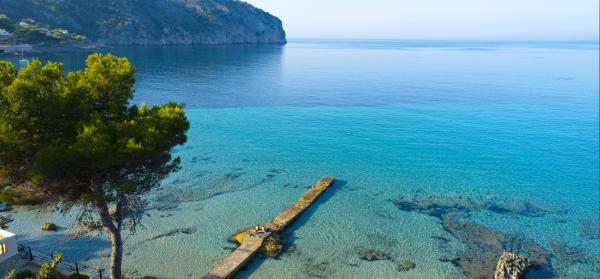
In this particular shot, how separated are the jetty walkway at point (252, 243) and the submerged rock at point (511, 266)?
14804mm

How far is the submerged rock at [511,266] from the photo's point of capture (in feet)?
82.3

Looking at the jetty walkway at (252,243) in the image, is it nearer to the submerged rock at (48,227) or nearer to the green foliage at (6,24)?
the submerged rock at (48,227)

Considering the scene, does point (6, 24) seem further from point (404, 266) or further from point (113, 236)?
point (404, 266)

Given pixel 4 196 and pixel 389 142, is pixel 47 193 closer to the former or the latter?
pixel 4 196

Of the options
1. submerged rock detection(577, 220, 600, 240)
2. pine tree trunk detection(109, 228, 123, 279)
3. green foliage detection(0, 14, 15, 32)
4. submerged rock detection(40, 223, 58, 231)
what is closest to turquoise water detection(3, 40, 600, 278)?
submerged rock detection(577, 220, 600, 240)

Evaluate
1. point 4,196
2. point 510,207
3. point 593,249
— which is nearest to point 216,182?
point 4,196

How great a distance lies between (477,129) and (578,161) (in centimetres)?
1500

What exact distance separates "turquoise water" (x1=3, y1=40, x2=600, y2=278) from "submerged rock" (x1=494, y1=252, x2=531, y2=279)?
2139 millimetres

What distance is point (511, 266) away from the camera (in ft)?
83.9

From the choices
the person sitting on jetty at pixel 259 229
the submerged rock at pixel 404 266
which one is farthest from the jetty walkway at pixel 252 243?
the submerged rock at pixel 404 266

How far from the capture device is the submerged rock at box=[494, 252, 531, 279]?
25.1 metres

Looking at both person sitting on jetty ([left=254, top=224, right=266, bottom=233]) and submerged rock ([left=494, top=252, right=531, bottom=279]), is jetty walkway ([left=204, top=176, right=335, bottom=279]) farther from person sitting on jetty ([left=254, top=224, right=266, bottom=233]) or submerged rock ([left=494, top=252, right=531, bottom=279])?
submerged rock ([left=494, top=252, right=531, bottom=279])

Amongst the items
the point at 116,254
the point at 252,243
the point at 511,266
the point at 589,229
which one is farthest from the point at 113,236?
the point at 589,229

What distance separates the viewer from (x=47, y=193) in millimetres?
18266
